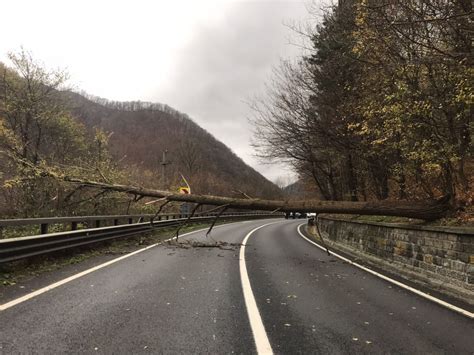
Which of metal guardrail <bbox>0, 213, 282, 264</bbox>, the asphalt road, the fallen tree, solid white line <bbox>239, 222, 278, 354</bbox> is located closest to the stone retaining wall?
the fallen tree

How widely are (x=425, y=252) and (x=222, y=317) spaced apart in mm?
5786

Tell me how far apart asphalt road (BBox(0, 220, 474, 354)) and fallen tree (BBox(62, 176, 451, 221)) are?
275 cm

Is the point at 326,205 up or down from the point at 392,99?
down

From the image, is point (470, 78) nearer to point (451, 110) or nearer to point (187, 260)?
point (451, 110)

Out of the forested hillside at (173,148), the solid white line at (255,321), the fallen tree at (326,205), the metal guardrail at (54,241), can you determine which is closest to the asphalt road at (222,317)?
the solid white line at (255,321)

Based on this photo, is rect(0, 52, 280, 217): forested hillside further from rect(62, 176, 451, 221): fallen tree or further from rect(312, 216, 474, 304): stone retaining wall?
rect(312, 216, 474, 304): stone retaining wall

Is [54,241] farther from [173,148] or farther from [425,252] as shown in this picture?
[173,148]

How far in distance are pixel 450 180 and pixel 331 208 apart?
361 cm

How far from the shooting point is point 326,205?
39.1 ft

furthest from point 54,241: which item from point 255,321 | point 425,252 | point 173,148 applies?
point 173,148

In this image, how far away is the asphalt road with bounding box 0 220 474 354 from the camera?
13.8 ft

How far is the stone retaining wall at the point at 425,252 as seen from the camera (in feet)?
23.7

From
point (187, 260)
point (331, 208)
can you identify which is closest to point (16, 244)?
point (187, 260)

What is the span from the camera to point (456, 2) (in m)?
8.06
